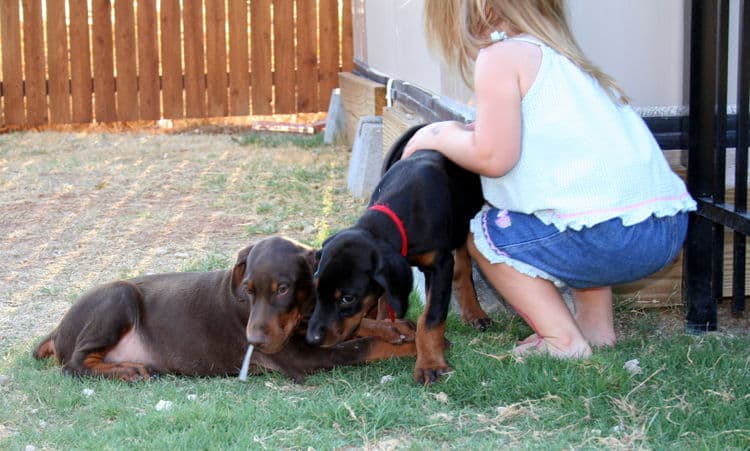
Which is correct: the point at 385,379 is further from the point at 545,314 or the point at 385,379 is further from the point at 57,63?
the point at 57,63

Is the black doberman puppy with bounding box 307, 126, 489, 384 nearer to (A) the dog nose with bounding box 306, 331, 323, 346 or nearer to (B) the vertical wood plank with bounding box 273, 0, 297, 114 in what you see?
(A) the dog nose with bounding box 306, 331, 323, 346

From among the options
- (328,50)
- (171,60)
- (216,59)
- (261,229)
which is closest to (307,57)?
(328,50)

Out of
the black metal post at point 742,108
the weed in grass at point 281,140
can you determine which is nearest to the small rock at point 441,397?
the black metal post at point 742,108

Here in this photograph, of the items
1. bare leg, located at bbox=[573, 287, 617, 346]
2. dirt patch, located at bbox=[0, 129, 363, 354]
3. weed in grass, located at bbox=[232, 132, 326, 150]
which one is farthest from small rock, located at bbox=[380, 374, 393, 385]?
weed in grass, located at bbox=[232, 132, 326, 150]

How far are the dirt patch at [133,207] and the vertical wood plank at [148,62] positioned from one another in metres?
1.04

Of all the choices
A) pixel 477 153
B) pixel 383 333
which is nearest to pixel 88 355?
pixel 383 333

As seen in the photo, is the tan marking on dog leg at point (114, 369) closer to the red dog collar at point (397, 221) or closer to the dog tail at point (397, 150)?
the red dog collar at point (397, 221)

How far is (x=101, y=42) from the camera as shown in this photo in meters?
12.1

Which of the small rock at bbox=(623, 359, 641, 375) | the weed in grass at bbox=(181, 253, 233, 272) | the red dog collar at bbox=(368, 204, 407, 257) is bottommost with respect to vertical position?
the weed in grass at bbox=(181, 253, 233, 272)

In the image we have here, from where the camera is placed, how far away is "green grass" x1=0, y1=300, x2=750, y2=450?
11.2 feet

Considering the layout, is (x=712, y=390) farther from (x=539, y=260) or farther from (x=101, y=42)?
(x=101, y=42)

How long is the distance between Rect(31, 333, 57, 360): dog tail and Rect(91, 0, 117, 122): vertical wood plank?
8.01m

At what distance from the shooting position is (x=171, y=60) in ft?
40.2

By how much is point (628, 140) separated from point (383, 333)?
1.26 meters
